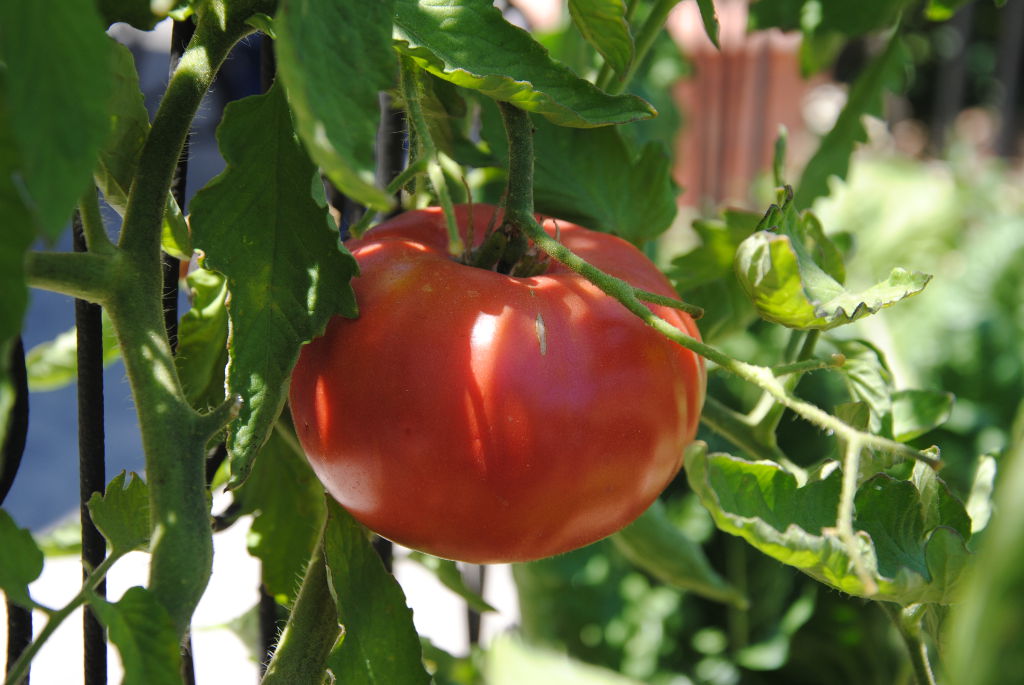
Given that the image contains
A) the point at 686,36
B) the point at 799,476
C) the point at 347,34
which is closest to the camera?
the point at 347,34

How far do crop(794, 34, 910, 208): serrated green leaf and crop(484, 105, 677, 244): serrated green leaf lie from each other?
0.09 meters

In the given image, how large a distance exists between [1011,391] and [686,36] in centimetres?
112

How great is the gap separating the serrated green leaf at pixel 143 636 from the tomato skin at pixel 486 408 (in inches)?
2.6

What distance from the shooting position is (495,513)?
0.83 ft

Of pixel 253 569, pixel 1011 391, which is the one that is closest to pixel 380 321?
pixel 253 569

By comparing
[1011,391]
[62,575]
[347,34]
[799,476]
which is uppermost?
[347,34]

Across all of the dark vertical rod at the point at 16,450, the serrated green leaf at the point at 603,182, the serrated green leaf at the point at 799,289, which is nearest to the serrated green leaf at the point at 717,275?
the serrated green leaf at the point at 603,182

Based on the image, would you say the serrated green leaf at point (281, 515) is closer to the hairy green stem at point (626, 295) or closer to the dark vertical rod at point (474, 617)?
the hairy green stem at point (626, 295)

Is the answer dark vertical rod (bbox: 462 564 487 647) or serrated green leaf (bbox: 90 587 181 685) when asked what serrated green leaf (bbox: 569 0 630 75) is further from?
dark vertical rod (bbox: 462 564 487 647)

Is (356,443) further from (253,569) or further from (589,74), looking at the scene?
(253,569)

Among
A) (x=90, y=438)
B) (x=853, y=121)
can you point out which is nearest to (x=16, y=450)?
(x=90, y=438)

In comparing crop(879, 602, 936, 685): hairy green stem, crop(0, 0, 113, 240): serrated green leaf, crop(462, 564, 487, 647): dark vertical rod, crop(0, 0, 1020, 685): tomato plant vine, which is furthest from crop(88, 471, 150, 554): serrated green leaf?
crop(462, 564, 487, 647): dark vertical rod

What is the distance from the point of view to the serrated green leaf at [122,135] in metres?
0.24

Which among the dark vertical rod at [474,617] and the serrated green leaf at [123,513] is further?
the dark vertical rod at [474,617]
